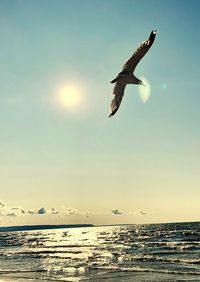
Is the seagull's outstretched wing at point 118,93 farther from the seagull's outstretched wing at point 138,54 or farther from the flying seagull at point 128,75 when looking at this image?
the seagull's outstretched wing at point 138,54

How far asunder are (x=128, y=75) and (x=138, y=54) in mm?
1321

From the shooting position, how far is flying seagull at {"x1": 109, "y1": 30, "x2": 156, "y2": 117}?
9.34 metres

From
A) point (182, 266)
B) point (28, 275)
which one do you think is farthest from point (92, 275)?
point (182, 266)

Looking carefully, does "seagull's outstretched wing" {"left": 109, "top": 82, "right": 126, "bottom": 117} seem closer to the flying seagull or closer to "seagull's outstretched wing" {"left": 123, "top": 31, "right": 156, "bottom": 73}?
the flying seagull

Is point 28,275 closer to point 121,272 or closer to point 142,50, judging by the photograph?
point 121,272

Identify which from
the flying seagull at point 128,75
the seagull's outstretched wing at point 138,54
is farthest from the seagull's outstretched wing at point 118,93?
the seagull's outstretched wing at point 138,54

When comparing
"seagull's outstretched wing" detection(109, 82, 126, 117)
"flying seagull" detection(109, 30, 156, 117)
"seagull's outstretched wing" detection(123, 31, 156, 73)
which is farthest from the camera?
"seagull's outstretched wing" detection(109, 82, 126, 117)

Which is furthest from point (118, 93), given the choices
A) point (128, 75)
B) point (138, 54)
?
point (138, 54)

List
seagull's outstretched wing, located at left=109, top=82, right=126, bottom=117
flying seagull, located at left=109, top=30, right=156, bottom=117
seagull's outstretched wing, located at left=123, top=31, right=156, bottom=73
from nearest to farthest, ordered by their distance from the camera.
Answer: seagull's outstretched wing, located at left=123, top=31, right=156, bottom=73, flying seagull, located at left=109, top=30, right=156, bottom=117, seagull's outstretched wing, located at left=109, top=82, right=126, bottom=117

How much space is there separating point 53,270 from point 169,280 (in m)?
10.9

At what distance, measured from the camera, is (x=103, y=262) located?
3678cm

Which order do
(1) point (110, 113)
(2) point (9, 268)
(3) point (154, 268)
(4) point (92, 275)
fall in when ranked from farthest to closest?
(2) point (9, 268) < (3) point (154, 268) < (4) point (92, 275) < (1) point (110, 113)

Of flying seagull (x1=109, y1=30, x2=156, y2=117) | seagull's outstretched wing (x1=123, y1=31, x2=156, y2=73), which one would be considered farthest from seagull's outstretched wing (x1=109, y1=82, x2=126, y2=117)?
seagull's outstretched wing (x1=123, y1=31, x2=156, y2=73)

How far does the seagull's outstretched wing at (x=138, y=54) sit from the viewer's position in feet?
29.8
